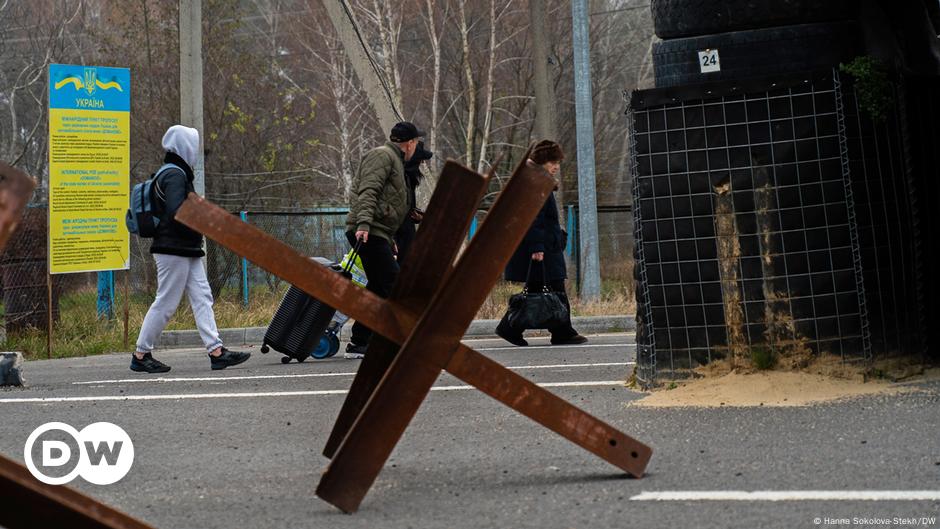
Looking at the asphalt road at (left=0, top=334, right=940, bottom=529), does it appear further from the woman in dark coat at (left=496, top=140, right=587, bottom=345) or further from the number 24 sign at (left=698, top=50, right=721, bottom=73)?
the woman in dark coat at (left=496, top=140, right=587, bottom=345)

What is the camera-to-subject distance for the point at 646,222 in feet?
23.4

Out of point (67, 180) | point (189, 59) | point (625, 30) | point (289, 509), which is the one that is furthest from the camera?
point (625, 30)

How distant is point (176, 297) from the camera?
10617 mm

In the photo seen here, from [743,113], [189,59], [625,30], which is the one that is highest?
[625,30]

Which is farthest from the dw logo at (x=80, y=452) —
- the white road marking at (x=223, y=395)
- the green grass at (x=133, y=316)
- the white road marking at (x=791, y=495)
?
the green grass at (x=133, y=316)

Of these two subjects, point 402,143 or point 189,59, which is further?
point 189,59

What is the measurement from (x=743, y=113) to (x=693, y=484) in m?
2.78

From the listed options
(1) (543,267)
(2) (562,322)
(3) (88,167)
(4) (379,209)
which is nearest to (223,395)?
(4) (379,209)

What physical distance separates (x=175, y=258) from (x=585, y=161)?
8.82 m

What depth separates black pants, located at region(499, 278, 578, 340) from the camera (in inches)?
486

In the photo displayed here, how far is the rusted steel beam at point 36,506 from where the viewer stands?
236 cm

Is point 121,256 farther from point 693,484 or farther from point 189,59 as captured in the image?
point 693,484

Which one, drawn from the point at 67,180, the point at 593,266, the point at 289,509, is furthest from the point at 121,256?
the point at 289,509

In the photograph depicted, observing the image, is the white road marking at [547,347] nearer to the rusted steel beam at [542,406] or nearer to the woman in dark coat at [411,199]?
the woman in dark coat at [411,199]
